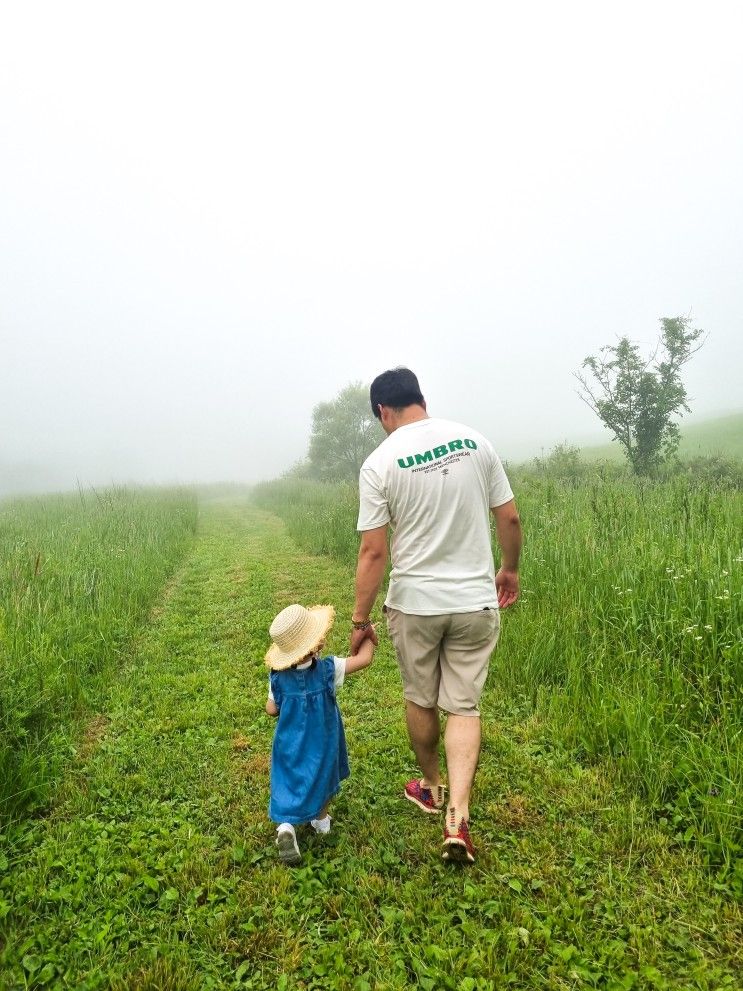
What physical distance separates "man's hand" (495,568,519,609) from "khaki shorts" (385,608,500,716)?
41cm

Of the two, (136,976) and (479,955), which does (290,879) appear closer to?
(136,976)

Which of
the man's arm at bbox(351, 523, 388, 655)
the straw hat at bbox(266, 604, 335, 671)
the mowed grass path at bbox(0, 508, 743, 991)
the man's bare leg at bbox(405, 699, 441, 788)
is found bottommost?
the mowed grass path at bbox(0, 508, 743, 991)

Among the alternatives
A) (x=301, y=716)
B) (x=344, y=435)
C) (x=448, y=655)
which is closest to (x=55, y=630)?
(x=301, y=716)

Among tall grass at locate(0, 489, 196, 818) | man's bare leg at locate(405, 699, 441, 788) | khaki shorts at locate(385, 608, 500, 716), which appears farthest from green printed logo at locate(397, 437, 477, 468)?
tall grass at locate(0, 489, 196, 818)

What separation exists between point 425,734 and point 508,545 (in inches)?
47.0

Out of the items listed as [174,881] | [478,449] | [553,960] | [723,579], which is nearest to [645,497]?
[723,579]

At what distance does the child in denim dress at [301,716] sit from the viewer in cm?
269

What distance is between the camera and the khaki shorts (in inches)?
108

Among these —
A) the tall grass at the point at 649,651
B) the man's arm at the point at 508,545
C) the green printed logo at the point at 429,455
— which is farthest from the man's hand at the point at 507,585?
the tall grass at the point at 649,651

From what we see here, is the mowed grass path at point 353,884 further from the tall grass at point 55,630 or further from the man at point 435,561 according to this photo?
the man at point 435,561

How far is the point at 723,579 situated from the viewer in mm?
3885

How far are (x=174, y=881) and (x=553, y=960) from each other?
1.80 metres

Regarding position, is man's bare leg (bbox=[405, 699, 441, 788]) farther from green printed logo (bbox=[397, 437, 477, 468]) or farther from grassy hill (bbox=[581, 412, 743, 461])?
grassy hill (bbox=[581, 412, 743, 461])

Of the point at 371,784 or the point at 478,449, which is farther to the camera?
the point at 371,784
